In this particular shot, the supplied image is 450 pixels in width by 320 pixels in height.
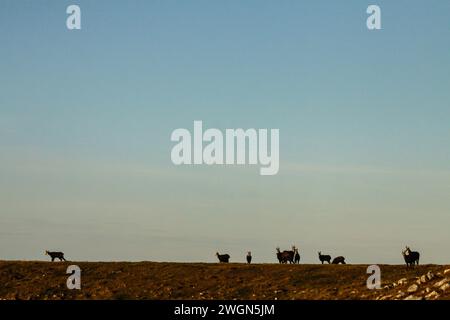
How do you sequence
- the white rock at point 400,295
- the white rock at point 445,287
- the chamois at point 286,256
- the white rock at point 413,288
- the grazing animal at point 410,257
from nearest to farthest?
the white rock at point 445,287, the white rock at point 400,295, the white rock at point 413,288, the grazing animal at point 410,257, the chamois at point 286,256

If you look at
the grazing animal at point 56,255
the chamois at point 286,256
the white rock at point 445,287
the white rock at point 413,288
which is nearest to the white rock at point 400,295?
the white rock at point 413,288

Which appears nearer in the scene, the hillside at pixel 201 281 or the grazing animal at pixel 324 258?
the hillside at pixel 201 281

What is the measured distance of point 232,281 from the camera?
2275 inches

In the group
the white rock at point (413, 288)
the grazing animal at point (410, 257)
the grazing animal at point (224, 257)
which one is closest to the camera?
the white rock at point (413, 288)

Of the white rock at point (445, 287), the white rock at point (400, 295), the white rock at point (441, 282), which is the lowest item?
the white rock at point (400, 295)

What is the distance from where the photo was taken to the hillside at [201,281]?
172 ft

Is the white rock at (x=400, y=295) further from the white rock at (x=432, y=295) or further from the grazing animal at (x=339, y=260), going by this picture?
the grazing animal at (x=339, y=260)

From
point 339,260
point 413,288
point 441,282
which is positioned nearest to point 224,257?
point 339,260

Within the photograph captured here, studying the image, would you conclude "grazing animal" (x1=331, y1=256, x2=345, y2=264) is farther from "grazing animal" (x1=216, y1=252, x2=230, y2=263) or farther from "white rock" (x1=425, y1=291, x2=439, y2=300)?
"white rock" (x1=425, y1=291, x2=439, y2=300)

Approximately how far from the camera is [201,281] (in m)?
58.5
